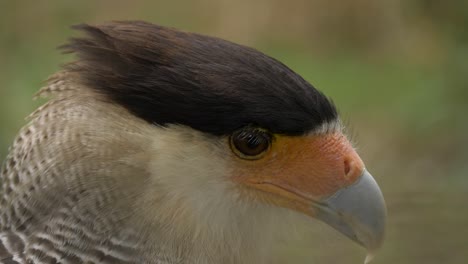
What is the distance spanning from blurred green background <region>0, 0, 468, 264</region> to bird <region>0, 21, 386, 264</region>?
0.89 metres

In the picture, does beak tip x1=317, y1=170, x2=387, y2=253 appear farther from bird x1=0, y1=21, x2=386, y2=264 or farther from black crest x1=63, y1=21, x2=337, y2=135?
black crest x1=63, y1=21, x2=337, y2=135

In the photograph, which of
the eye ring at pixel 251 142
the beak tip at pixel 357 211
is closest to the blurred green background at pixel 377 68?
the beak tip at pixel 357 211

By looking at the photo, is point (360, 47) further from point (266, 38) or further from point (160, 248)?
point (160, 248)

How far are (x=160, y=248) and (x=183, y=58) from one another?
1.80ft

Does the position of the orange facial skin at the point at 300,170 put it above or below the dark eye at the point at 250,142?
below

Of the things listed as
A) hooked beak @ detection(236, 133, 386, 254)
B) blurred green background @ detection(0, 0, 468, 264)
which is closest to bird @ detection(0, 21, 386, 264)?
hooked beak @ detection(236, 133, 386, 254)

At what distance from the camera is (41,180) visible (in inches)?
101

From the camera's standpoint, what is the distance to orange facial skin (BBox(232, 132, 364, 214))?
2648 millimetres

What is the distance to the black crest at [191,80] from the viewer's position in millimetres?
2520

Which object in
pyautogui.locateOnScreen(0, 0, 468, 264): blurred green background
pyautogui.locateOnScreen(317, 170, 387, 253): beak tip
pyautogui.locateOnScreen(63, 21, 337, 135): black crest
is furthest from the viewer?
pyautogui.locateOnScreen(0, 0, 468, 264): blurred green background

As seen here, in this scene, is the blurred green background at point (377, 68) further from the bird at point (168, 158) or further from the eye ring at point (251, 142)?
the eye ring at point (251, 142)

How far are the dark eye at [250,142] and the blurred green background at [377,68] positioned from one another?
101cm

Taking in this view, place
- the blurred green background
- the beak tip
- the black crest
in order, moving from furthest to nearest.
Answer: the blurred green background, the beak tip, the black crest

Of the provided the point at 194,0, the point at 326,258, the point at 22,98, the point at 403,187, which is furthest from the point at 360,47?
the point at 326,258
